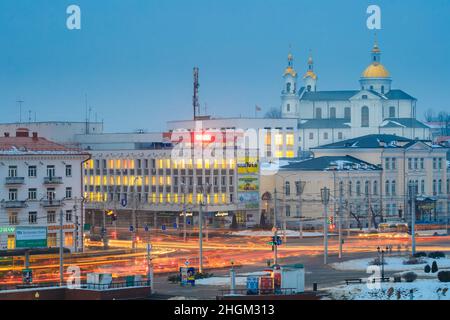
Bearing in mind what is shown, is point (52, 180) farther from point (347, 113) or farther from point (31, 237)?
point (347, 113)

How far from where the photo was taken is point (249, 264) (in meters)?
67.5

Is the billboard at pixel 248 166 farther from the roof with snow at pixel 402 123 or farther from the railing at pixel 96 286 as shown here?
the roof with snow at pixel 402 123

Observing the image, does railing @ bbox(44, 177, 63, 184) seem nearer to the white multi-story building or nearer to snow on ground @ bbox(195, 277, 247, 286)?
the white multi-story building

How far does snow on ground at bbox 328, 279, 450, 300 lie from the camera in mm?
50625

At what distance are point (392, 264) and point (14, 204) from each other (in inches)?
826

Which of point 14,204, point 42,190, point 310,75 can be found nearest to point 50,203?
point 42,190

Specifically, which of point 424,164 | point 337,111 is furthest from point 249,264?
point 337,111

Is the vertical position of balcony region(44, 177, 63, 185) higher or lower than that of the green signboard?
higher

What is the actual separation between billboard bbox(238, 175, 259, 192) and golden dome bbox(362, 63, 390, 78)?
72264 millimetres

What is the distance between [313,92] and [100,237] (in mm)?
97279

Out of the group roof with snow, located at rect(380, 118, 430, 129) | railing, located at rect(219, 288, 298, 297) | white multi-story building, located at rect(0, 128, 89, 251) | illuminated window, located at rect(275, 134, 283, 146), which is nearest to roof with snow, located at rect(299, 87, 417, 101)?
roof with snow, located at rect(380, 118, 430, 129)

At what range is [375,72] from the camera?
17538cm

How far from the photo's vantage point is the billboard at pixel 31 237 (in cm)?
6869
